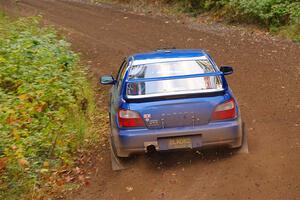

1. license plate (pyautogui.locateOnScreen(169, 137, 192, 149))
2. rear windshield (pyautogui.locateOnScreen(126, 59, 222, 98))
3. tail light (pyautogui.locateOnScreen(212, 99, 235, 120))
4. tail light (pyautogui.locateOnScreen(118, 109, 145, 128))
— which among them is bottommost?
license plate (pyautogui.locateOnScreen(169, 137, 192, 149))

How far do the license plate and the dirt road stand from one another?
454 millimetres

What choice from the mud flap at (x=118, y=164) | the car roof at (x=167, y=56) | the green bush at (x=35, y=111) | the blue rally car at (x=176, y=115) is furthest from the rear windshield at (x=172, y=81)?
the green bush at (x=35, y=111)

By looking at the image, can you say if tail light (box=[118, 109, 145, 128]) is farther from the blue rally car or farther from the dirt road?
the dirt road

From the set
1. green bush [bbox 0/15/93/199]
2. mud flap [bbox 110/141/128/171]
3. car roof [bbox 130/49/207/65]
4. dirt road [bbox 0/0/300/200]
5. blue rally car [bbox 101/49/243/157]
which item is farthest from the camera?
car roof [bbox 130/49/207/65]

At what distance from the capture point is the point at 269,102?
1105 centimetres

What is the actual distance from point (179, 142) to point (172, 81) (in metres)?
0.94

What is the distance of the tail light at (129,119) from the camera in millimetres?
7160

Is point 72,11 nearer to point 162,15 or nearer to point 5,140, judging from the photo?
point 162,15

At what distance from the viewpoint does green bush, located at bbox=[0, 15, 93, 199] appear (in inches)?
286

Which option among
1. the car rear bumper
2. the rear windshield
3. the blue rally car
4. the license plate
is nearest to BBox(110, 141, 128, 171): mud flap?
the blue rally car

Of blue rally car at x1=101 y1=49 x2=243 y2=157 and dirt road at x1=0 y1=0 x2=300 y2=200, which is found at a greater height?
blue rally car at x1=101 y1=49 x2=243 y2=157

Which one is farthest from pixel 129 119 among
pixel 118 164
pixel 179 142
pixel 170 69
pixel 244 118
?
pixel 244 118

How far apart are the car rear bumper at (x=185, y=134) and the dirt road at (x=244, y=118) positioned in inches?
17.8

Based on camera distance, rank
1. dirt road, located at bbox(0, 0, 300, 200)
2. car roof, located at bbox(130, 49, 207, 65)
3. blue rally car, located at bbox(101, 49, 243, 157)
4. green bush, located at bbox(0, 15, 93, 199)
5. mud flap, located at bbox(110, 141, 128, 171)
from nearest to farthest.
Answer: dirt road, located at bbox(0, 0, 300, 200)
blue rally car, located at bbox(101, 49, 243, 157)
green bush, located at bbox(0, 15, 93, 199)
mud flap, located at bbox(110, 141, 128, 171)
car roof, located at bbox(130, 49, 207, 65)
